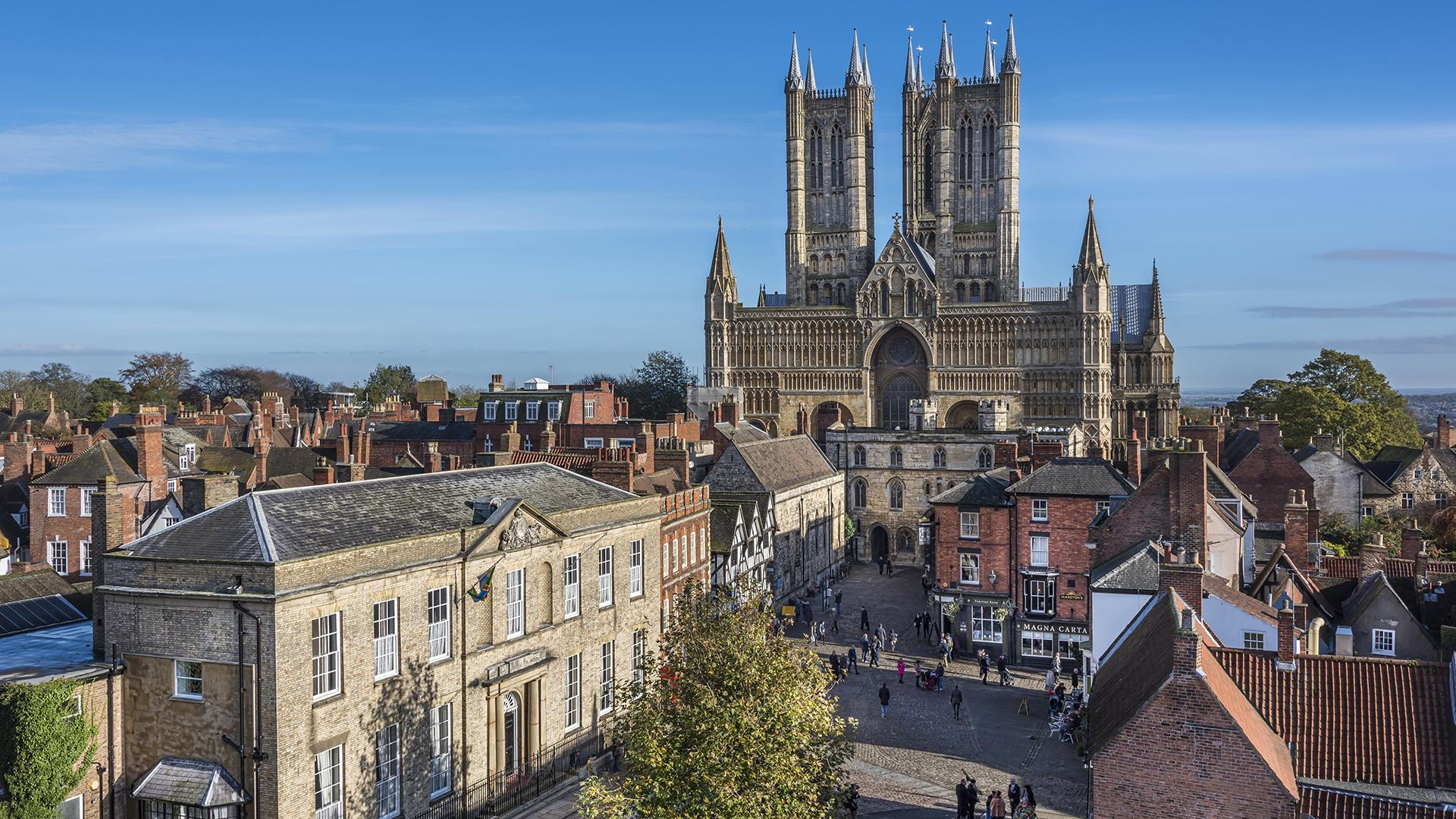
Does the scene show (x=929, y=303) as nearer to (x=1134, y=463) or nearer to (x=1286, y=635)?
(x=1134, y=463)

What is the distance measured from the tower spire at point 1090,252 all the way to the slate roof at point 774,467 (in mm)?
39860

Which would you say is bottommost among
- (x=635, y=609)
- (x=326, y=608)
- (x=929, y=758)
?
(x=929, y=758)

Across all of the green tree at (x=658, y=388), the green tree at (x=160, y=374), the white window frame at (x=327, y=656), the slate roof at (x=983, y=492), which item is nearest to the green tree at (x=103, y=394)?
the green tree at (x=160, y=374)

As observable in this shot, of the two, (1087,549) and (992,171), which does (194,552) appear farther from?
(992,171)

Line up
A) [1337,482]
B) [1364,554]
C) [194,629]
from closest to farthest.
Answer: [194,629]
[1364,554]
[1337,482]

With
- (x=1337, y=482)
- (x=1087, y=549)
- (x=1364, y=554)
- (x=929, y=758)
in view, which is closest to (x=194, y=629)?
(x=929, y=758)

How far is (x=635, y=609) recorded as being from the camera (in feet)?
107

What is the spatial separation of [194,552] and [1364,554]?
3402 centimetres

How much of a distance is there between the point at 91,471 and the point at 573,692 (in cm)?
2397

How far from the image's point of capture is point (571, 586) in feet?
95.7

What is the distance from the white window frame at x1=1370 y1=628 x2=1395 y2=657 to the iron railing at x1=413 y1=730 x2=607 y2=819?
2138cm

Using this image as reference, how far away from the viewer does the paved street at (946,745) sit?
92.2ft

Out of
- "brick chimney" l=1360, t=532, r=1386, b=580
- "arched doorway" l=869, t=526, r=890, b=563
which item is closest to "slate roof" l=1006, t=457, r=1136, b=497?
"brick chimney" l=1360, t=532, r=1386, b=580

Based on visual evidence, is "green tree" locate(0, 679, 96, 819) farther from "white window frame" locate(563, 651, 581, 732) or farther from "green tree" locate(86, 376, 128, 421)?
"green tree" locate(86, 376, 128, 421)
